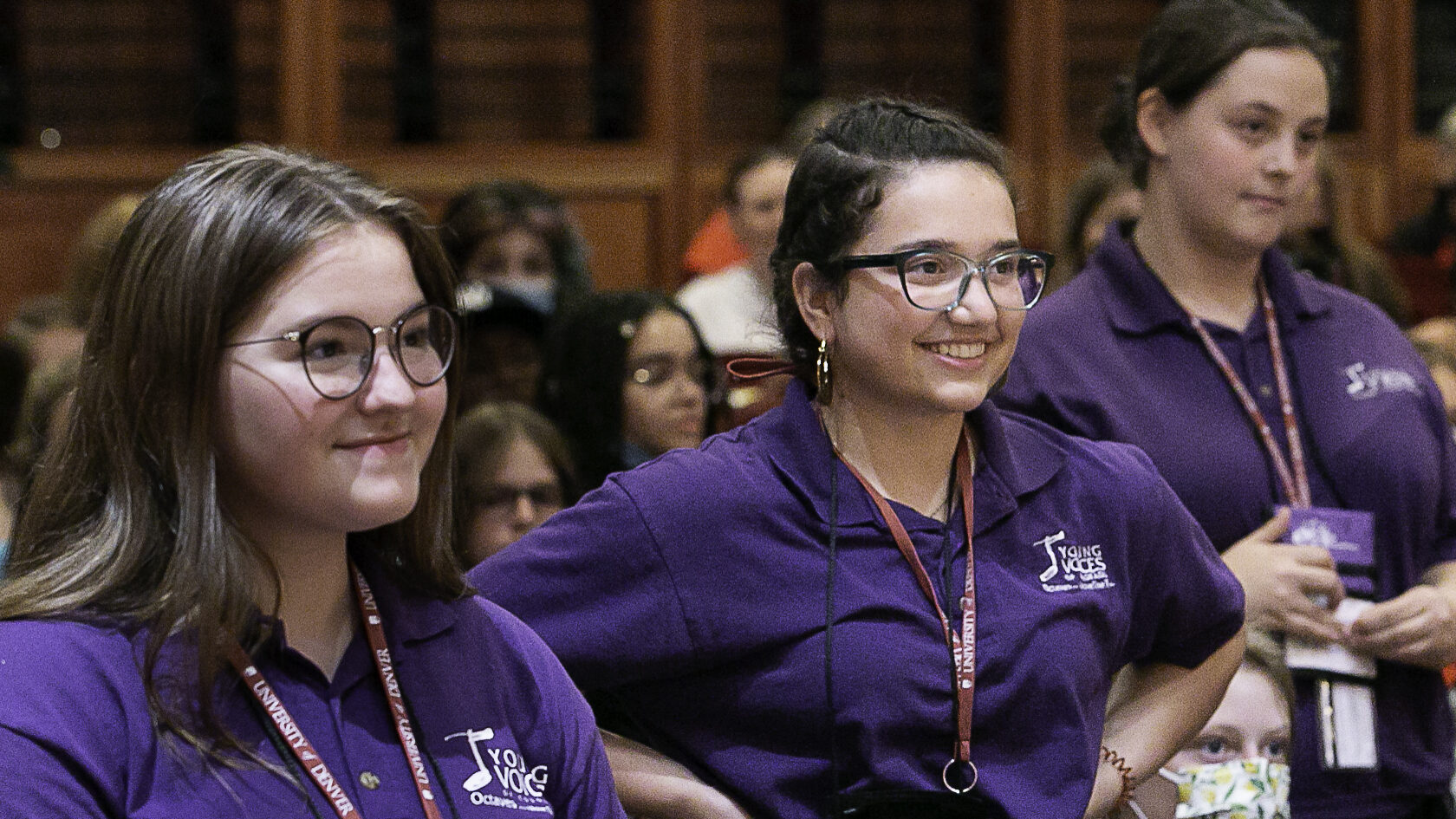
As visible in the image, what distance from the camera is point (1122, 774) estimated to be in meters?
2.22

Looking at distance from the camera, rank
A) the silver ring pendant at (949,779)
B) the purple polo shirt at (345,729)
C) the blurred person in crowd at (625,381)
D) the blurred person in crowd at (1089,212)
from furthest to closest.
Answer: the blurred person in crowd at (1089,212), the blurred person in crowd at (625,381), the silver ring pendant at (949,779), the purple polo shirt at (345,729)

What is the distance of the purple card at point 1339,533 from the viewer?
8.54ft

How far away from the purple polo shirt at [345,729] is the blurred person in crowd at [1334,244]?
2830 mm

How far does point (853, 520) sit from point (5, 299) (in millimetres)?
4579

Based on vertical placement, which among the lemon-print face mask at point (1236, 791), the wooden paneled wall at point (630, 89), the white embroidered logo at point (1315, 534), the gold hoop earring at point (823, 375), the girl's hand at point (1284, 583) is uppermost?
the wooden paneled wall at point (630, 89)

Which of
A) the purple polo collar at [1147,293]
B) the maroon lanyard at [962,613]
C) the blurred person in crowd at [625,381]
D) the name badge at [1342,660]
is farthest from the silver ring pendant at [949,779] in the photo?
the blurred person in crowd at [625,381]

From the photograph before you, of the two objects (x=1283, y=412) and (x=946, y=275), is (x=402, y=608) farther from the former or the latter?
(x=1283, y=412)

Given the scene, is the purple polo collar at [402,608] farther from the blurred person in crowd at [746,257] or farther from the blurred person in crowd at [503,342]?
the blurred person in crowd at [746,257]

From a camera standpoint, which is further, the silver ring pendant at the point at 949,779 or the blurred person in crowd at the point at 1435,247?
the blurred person in crowd at the point at 1435,247

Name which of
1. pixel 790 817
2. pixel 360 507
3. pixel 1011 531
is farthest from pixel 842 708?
pixel 360 507

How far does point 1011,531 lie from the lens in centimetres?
211

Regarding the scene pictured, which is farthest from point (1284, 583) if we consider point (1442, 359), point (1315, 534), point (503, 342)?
point (503, 342)

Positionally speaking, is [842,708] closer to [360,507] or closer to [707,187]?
[360,507]

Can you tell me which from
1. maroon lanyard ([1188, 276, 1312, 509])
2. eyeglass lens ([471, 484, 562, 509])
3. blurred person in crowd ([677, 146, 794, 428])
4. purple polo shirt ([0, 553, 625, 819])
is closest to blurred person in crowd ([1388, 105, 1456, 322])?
blurred person in crowd ([677, 146, 794, 428])
